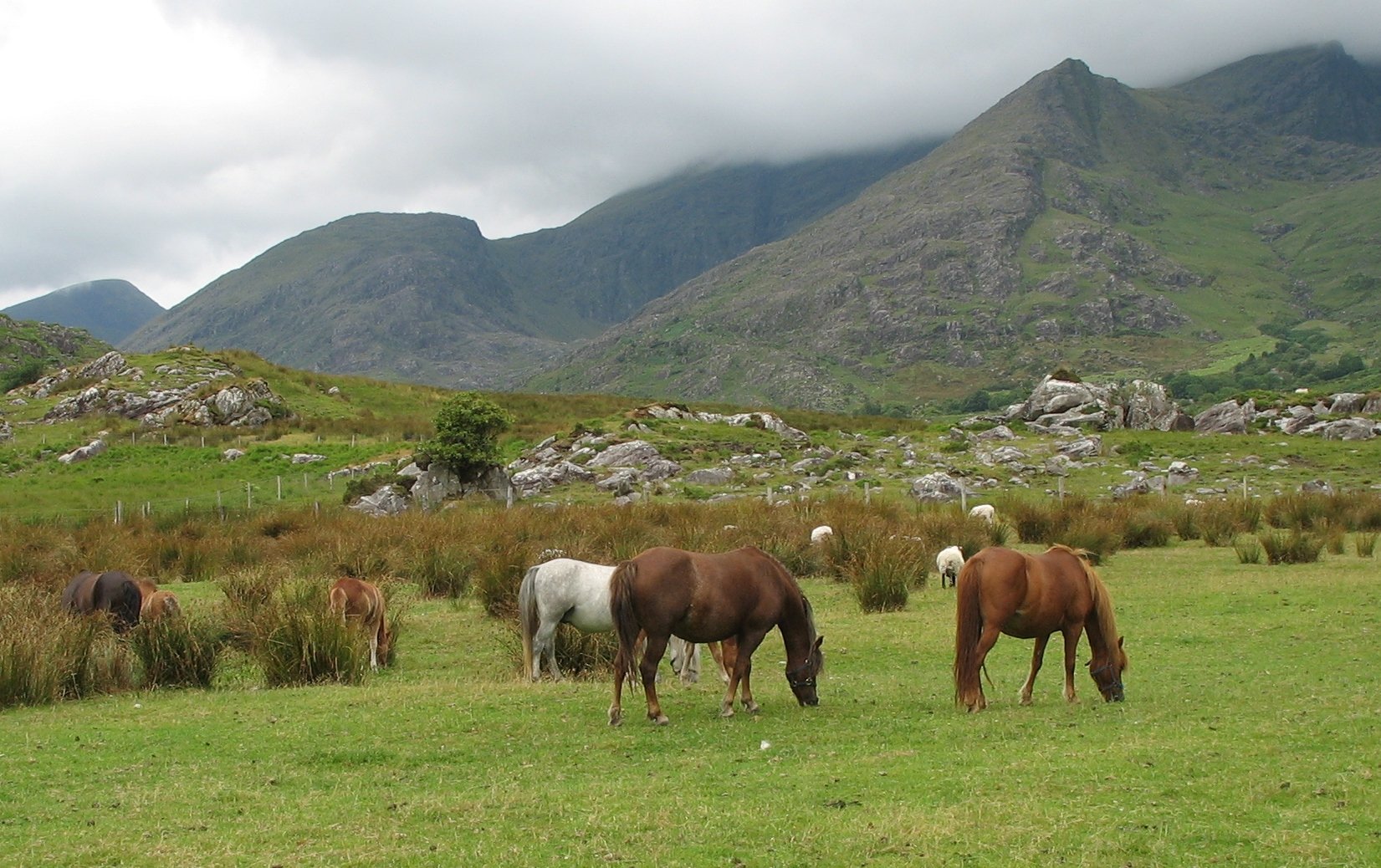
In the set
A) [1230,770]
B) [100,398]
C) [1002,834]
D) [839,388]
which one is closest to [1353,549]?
[1230,770]

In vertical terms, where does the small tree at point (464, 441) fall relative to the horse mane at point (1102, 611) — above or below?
above

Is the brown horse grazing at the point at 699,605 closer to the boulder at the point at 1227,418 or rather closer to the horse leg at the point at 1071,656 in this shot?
the horse leg at the point at 1071,656

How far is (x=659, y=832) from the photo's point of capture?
6.03 m

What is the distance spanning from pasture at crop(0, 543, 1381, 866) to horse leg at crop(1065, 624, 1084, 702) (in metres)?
0.20

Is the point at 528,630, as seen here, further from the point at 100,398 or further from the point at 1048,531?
the point at 100,398

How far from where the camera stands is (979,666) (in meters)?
9.45

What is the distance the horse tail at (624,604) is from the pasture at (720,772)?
0.81 m

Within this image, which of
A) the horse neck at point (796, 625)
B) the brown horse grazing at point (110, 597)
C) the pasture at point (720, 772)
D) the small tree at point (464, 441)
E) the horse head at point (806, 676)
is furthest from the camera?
the small tree at point (464, 441)

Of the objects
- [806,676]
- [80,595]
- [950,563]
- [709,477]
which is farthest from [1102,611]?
[709,477]

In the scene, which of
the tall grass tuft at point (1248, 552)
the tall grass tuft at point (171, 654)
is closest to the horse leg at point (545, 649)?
the tall grass tuft at point (171, 654)

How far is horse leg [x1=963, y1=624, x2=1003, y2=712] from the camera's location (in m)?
9.24

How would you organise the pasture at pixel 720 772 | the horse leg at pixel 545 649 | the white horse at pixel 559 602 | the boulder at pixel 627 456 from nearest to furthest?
the pasture at pixel 720 772
the white horse at pixel 559 602
the horse leg at pixel 545 649
the boulder at pixel 627 456

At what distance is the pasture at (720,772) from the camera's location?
5742 millimetres

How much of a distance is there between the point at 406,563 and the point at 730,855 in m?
15.5
